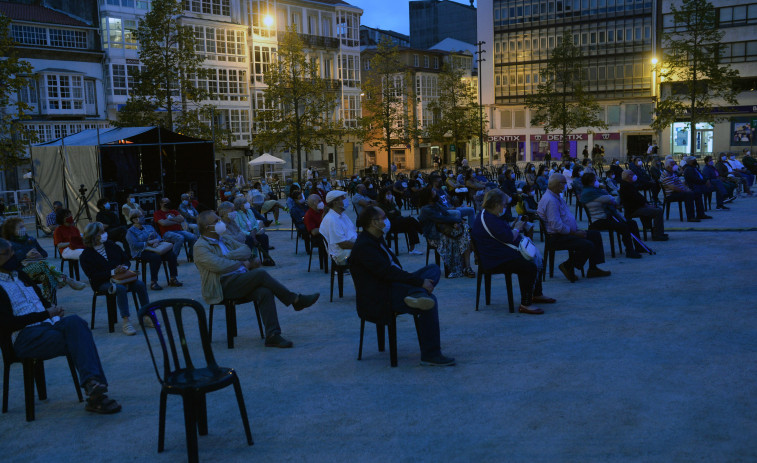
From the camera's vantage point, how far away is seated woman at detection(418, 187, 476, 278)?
11.3 metres

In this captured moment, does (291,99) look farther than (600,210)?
Yes

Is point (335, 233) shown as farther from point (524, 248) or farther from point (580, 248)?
point (580, 248)

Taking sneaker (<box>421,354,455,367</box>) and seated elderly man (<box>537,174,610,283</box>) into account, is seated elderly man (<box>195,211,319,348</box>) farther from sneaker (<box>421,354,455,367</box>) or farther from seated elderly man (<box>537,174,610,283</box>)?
seated elderly man (<box>537,174,610,283</box>)

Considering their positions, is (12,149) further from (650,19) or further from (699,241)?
(650,19)

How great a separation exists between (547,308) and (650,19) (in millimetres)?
62185

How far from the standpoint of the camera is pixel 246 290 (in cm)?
791

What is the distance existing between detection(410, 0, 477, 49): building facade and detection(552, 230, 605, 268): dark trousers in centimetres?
8233

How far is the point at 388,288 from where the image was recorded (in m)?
6.84

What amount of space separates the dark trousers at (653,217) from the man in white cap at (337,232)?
258 inches

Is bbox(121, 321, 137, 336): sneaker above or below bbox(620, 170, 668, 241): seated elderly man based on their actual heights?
below

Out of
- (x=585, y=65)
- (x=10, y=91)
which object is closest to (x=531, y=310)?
(x=10, y=91)

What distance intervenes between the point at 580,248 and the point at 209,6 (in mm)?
47061

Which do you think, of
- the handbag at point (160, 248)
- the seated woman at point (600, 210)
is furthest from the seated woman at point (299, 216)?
the seated woman at point (600, 210)

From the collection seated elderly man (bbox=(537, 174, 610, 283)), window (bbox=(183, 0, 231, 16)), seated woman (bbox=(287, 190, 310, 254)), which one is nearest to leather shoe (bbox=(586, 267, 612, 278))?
seated elderly man (bbox=(537, 174, 610, 283))
